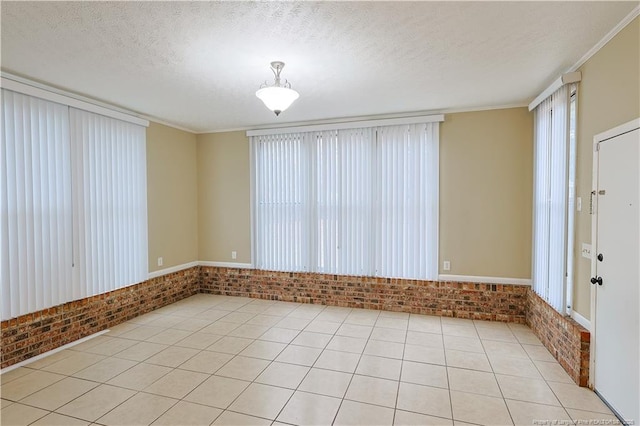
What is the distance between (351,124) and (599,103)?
9.24 feet

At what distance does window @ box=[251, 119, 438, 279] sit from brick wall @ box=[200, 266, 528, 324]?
0.49 ft

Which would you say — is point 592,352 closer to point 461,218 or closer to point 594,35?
point 461,218

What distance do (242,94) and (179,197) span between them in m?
2.42

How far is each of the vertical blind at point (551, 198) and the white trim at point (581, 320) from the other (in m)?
0.12

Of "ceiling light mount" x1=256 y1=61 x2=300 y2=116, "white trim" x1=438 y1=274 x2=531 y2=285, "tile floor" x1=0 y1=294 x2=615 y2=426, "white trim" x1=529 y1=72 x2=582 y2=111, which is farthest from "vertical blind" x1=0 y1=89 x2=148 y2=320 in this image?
"white trim" x1=529 y1=72 x2=582 y2=111

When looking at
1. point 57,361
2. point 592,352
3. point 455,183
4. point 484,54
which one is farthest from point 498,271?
point 57,361

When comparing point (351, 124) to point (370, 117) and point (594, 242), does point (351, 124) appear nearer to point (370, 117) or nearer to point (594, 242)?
point (370, 117)

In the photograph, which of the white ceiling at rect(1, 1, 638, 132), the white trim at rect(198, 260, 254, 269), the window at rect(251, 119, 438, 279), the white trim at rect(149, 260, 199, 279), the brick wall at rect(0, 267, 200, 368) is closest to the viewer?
the white ceiling at rect(1, 1, 638, 132)

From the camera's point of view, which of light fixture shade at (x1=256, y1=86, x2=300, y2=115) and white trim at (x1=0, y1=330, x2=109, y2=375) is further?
white trim at (x1=0, y1=330, x2=109, y2=375)

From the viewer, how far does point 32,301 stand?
10.6 feet

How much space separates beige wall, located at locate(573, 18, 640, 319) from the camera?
7.13ft

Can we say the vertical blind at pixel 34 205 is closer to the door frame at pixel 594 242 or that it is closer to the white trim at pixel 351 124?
the white trim at pixel 351 124

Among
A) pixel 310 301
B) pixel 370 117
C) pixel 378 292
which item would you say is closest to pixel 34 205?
pixel 310 301

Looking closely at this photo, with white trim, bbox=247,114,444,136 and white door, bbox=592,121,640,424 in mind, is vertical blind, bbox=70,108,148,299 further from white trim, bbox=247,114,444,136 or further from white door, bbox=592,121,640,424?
white door, bbox=592,121,640,424
